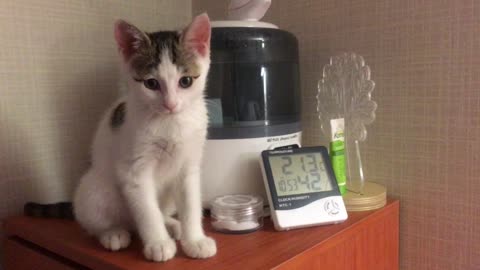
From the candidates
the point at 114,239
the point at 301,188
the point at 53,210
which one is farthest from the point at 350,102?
the point at 53,210

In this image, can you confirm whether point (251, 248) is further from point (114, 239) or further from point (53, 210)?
point (53, 210)

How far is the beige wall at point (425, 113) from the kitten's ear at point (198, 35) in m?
0.45

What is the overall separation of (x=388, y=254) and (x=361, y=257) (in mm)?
144

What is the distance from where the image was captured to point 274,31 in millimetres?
1016

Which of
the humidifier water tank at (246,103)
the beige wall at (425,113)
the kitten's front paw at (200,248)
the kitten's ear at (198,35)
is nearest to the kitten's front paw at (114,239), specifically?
the kitten's front paw at (200,248)

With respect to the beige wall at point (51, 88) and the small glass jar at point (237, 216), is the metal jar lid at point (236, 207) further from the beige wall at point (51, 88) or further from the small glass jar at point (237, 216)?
the beige wall at point (51, 88)

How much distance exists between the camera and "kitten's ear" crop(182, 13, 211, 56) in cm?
76

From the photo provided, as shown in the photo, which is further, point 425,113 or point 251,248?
point 425,113

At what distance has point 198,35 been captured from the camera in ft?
2.54

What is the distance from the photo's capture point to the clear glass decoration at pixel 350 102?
0.99m

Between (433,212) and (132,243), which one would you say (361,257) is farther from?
(132,243)

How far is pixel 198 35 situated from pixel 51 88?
519 millimetres

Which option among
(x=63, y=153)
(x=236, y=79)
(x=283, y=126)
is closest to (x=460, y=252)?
(x=283, y=126)

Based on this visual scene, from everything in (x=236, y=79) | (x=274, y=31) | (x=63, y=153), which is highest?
(x=274, y=31)
